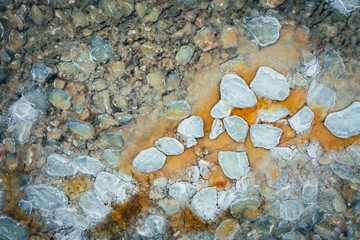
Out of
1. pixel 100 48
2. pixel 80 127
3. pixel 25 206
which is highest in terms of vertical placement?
pixel 100 48

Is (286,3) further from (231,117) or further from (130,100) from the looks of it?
(130,100)

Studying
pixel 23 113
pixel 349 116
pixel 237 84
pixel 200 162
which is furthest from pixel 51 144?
pixel 349 116

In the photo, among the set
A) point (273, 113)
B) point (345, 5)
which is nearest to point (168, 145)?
point (273, 113)

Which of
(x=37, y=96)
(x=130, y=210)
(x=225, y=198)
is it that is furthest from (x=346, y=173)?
(x=37, y=96)

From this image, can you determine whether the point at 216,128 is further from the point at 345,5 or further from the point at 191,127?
the point at 345,5

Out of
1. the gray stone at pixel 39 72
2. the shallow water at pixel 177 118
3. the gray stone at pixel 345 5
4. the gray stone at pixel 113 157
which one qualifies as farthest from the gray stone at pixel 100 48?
the gray stone at pixel 345 5

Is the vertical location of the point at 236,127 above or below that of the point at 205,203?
above

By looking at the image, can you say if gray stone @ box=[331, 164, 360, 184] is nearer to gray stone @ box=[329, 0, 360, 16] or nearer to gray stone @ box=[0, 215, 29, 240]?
gray stone @ box=[329, 0, 360, 16]
